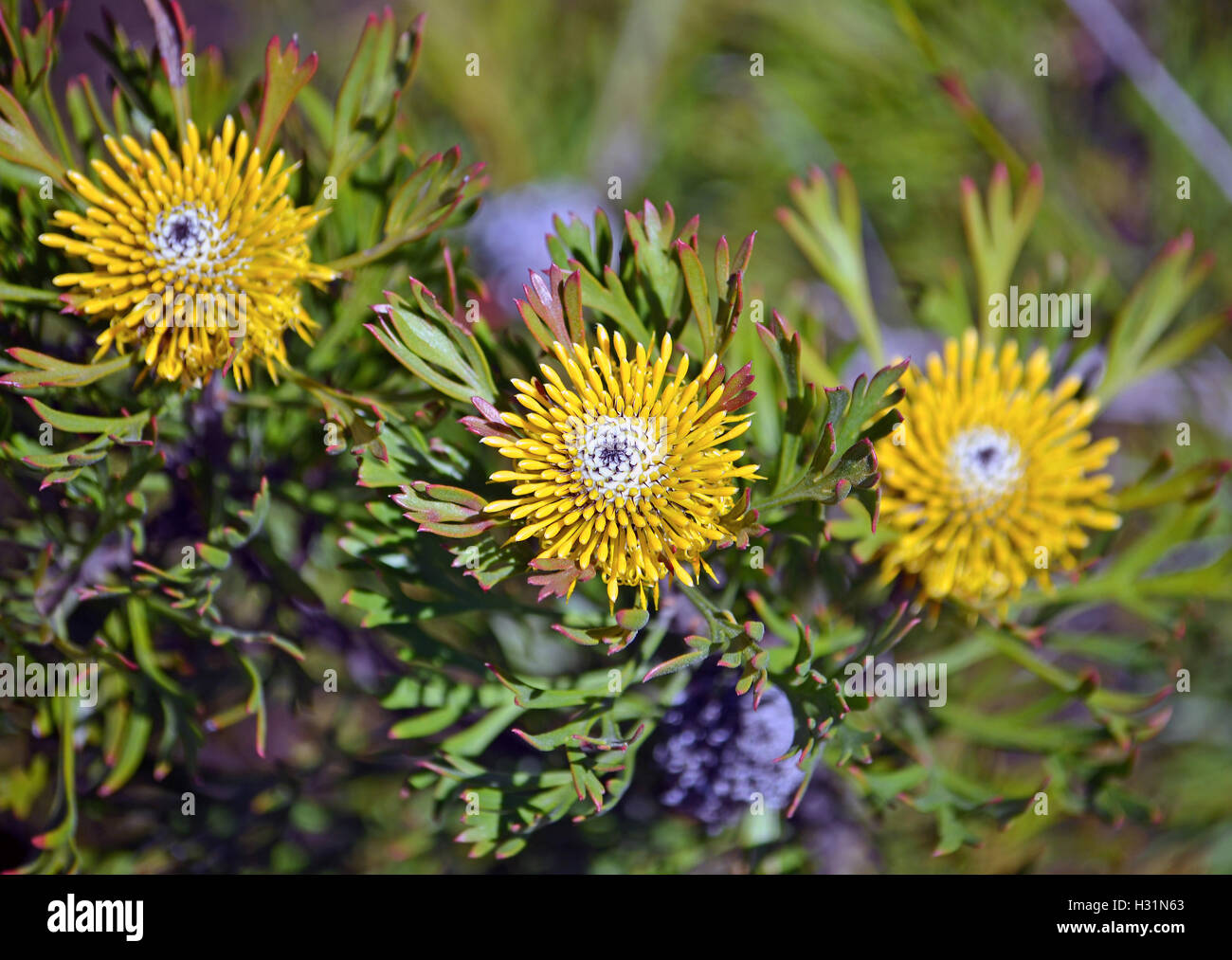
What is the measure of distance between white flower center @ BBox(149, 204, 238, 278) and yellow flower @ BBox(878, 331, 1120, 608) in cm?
47

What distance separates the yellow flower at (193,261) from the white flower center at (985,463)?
0.47 metres

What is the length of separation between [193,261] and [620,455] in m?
0.29

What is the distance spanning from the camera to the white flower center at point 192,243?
1.70ft

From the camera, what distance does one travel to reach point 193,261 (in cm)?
52

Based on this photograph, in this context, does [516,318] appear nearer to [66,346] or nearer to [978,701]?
[66,346]

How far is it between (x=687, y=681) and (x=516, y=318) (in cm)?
56

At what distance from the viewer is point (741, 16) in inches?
56.4
